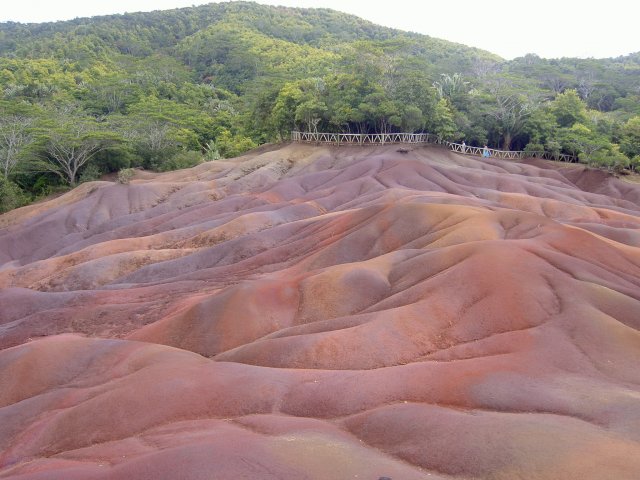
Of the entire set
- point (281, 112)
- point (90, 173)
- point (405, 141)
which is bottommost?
point (90, 173)

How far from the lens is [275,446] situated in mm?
12406

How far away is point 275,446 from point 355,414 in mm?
3397

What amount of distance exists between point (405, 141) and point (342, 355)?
51.1 meters

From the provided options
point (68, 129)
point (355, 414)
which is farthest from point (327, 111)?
point (355, 414)

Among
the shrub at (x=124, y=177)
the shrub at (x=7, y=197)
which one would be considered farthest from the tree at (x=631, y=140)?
the shrub at (x=7, y=197)

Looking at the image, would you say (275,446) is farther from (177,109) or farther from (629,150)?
(177,109)

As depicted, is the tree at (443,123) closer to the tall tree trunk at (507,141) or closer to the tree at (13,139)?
the tall tree trunk at (507,141)

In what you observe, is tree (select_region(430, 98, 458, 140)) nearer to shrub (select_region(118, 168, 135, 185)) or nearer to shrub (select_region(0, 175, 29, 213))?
shrub (select_region(118, 168, 135, 185))

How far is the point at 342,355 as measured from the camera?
19.9m

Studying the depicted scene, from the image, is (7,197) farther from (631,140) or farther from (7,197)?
(631,140)

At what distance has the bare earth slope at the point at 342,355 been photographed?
12297 mm

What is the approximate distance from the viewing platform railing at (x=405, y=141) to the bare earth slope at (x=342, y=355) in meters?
27.2

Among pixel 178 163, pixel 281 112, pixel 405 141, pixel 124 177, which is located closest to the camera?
pixel 124 177

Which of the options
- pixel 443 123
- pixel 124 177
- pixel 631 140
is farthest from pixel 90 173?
pixel 631 140
